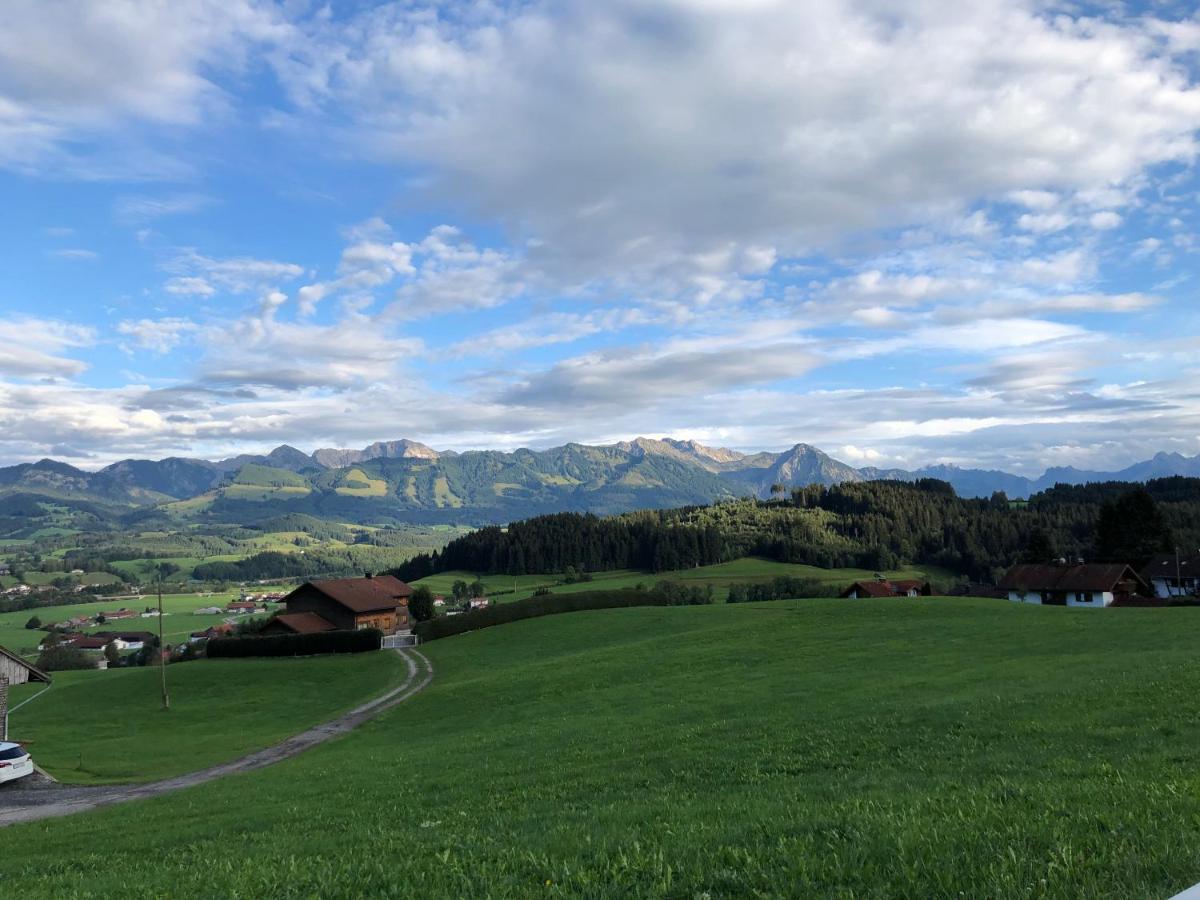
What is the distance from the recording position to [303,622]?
95125mm

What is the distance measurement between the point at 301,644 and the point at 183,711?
2404cm

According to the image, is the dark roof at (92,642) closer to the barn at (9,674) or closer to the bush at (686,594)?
the bush at (686,594)

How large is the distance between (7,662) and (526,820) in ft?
139

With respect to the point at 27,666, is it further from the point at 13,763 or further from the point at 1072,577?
the point at 1072,577

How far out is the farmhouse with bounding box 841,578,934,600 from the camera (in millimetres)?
133125

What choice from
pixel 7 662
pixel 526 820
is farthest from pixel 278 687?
pixel 526 820

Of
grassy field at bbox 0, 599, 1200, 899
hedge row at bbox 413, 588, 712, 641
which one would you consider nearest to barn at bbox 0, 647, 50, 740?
grassy field at bbox 0, 599, 1200, 899

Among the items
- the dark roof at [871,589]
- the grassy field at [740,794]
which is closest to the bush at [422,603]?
the grassy field at [740,794]

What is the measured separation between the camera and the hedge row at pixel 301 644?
8081 cm

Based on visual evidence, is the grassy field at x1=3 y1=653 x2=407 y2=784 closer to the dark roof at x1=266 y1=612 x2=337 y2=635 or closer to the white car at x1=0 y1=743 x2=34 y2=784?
the white car at x1=0 y1=743 x2=34 y2=784

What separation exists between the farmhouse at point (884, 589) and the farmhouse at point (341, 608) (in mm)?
80995

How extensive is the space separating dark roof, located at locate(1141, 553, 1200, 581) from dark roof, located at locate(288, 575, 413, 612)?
118641 mm

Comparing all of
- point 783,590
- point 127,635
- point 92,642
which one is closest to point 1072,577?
point 783,590

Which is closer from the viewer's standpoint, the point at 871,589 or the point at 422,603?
the point at 422,603
